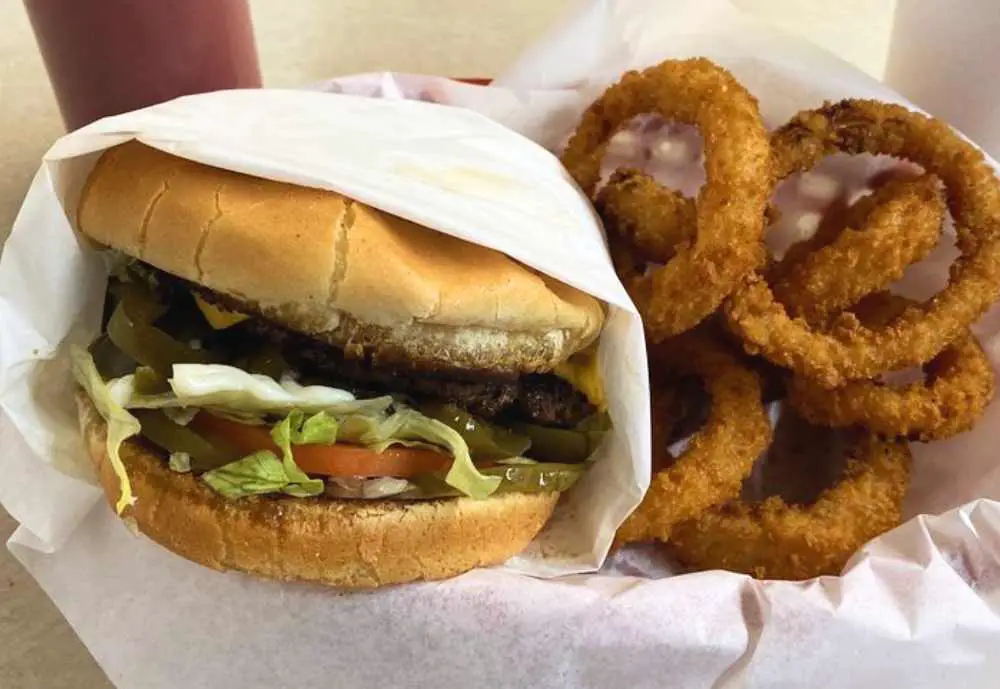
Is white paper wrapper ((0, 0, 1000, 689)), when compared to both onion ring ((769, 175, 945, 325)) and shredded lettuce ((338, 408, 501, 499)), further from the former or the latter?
onion ring ((769, 175, 945, 325))

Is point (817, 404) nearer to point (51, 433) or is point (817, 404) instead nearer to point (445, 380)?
point (445, 380)

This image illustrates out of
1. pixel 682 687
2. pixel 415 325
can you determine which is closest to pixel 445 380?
pixel 415 325

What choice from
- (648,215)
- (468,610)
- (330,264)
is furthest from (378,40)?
(468,610)

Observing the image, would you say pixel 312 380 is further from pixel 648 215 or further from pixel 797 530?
pixel 797 530

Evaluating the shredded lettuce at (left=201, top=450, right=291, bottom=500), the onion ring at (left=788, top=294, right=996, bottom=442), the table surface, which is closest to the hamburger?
the shredded lettuce at (left=201, top=450, right=291, bottom=500)

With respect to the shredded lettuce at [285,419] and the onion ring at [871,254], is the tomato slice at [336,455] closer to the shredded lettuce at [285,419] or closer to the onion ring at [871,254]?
the shredded lettuce at [285,419]

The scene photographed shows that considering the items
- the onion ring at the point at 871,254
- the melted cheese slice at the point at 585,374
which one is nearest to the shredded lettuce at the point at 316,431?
the melted cheese slice at the point at 585,374
